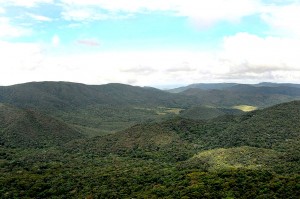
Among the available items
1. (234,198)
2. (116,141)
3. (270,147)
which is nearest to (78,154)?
(116,141)

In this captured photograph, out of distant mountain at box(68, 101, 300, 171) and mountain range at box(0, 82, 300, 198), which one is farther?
distant mountain at box(68, 101, 300, 171)

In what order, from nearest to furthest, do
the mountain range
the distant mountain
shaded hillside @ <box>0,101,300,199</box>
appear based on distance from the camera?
shaded hillside @ <box>0,101,300,199</box>
the mountain range
the distant mountain

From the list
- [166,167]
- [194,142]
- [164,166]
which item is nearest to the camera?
[166,167]

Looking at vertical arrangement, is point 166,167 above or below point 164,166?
above

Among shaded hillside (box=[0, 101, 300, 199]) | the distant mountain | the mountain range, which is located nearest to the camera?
shaded hillside (box=[0, 101, 300, 199])

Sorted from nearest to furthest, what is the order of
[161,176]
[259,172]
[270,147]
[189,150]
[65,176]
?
[259,172]
[161,176]
[65,176]
[270,147]
[189,150]

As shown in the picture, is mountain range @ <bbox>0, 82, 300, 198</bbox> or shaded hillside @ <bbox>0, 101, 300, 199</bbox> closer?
shaded hillside @ <bbox>0, 101, 300, 199</bbox>

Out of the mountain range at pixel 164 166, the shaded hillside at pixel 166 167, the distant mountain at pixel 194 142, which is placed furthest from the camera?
the distant mountain at pixel 194 142

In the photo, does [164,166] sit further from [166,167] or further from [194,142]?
[194,142]

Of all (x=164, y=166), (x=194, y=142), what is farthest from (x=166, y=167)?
(x=194, y=142)

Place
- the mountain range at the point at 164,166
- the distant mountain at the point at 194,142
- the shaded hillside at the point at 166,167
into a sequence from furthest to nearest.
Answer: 1. the distant mountain at the point at 194,142
2. the mountain range at the point at 164,166
3. the shaded hillside at the point at 166,167

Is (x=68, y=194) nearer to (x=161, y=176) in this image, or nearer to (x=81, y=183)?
(x=81, y=183)
